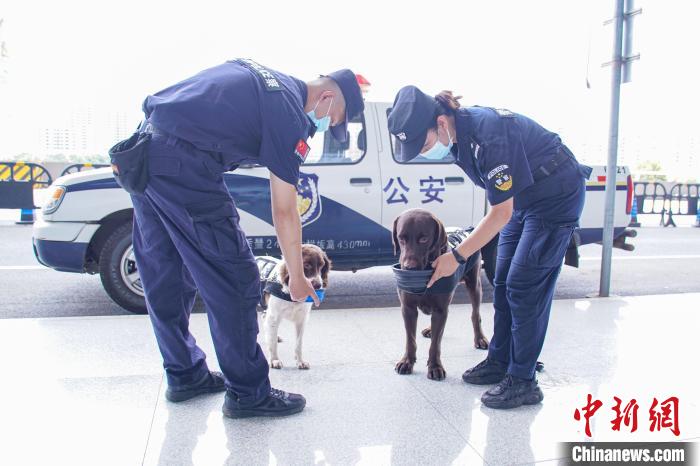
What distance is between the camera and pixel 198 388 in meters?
3.13

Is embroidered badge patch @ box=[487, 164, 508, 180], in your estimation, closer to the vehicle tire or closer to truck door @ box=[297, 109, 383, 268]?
the vehicle tire

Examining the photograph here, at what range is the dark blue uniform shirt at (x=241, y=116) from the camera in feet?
7.94

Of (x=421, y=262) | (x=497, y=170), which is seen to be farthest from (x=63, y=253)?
(x=497, y=170)

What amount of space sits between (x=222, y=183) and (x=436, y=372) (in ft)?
5.70

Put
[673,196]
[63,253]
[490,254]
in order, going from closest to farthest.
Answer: [63,253] → [490,254] → [673,196]

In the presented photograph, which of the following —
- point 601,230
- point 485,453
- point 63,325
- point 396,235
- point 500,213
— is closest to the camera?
point 485,453

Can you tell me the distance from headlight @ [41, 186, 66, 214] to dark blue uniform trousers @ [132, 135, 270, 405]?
2340 millimetres

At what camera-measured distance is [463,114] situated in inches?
116

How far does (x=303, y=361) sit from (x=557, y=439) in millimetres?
1649

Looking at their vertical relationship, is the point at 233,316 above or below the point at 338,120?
below

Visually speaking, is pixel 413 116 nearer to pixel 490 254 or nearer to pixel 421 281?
pixel 421 281

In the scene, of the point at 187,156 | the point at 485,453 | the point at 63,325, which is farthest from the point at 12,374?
the point at 485,453

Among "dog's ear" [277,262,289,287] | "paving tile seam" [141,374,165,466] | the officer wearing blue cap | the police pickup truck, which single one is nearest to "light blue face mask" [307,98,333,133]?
the officer wearing blue cap

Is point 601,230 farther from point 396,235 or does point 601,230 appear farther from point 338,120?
point 338,120
